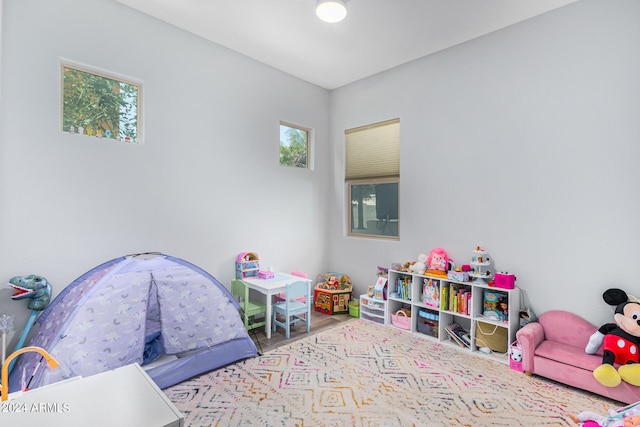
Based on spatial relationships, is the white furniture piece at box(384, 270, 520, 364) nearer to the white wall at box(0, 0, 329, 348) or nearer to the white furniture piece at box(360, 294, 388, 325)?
the white furniture piece at box(360, 294, 388, 325)

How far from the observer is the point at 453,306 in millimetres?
3303

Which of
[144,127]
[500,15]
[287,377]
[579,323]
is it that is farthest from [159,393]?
[500,15]

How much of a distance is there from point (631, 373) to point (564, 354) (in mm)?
416

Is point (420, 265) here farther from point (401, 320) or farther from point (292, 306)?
point (292, 306)

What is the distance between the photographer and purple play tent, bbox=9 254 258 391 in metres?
2.15

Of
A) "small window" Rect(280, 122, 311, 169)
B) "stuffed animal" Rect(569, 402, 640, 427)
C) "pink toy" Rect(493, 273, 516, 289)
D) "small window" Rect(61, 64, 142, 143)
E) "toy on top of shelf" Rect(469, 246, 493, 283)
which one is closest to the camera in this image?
"stuffed animal" Rect(569, 402, 640, 427)

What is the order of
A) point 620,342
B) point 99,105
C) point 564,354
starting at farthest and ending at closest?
point 99,105, point 564,354, point 620,342

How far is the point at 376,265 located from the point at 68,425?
143 inches

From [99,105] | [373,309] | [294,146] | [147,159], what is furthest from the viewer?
[294,146]

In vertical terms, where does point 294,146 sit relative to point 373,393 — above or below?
above

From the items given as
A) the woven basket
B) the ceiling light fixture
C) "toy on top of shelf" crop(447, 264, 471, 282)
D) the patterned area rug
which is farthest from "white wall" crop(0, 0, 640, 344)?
the ceiling light fixture

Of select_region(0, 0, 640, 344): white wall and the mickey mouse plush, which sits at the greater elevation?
select_region(0, 0, 640, 344): white wall

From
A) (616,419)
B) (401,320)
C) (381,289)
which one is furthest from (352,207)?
(616,419)

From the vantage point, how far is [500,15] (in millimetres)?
2986
